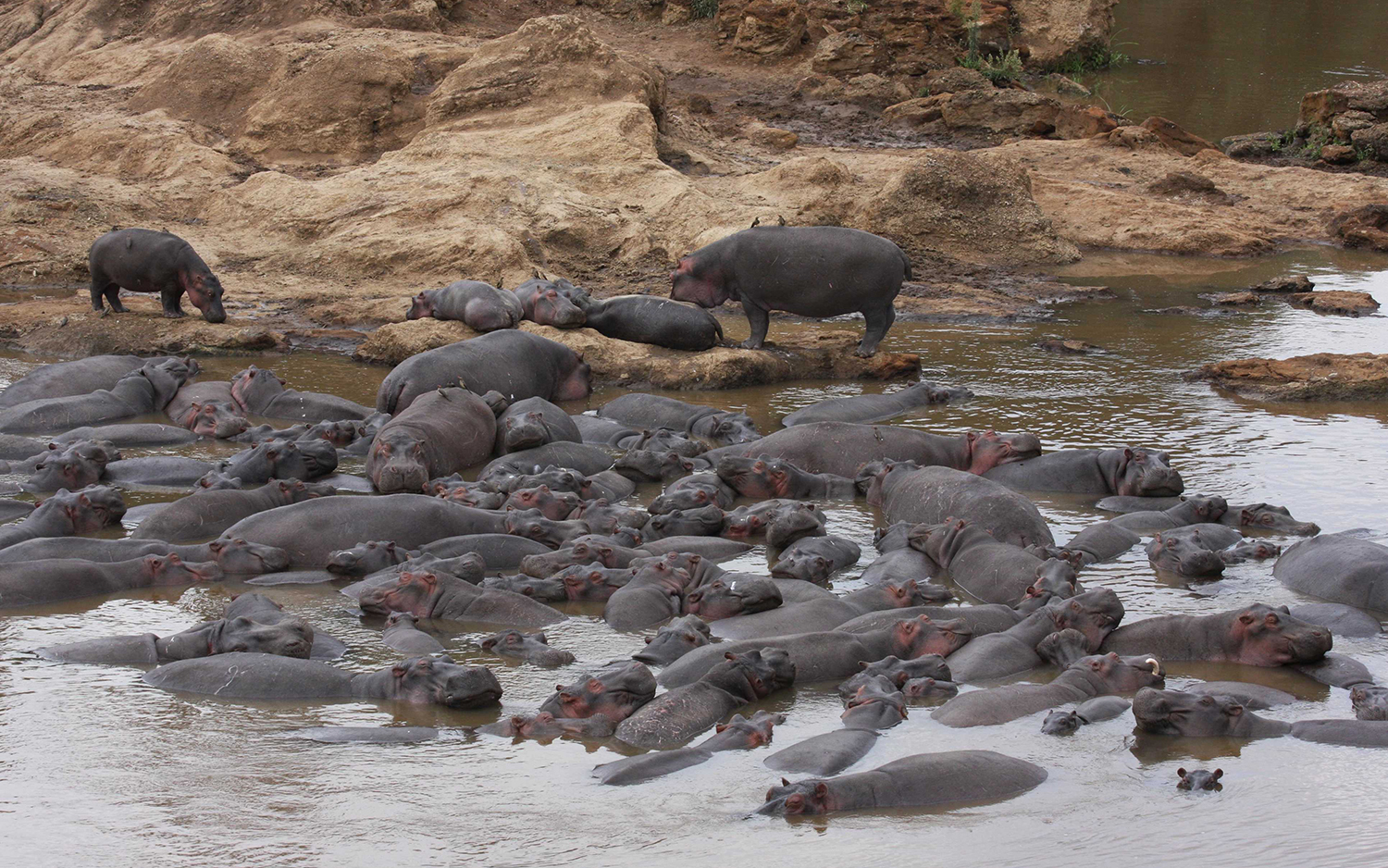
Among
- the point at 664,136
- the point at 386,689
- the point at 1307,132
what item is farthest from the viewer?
the point at 1307,132

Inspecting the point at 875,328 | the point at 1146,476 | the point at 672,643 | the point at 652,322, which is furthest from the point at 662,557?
the point at 875,328

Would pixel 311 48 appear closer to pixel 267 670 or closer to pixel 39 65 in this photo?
pixel 39 65

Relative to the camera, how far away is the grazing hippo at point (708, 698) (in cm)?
469

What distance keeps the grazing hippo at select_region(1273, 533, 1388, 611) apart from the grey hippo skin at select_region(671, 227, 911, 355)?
16.5ft

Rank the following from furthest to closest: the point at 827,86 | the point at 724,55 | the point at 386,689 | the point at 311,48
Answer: the point at 724,55 → the point at 827,86 → the point at 311,48 → the point at 386,689

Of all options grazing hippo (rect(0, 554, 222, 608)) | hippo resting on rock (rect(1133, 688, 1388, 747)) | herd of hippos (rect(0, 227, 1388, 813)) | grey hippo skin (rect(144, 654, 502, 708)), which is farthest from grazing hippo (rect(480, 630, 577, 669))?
hippo resting on rock (rect(1133, 688, 1388, 747))

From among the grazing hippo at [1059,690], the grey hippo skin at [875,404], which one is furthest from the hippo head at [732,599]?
the grey hippo skin at [875,404]

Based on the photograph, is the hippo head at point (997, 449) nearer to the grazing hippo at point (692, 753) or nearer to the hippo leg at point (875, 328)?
the hippo leg at point (875, 328)

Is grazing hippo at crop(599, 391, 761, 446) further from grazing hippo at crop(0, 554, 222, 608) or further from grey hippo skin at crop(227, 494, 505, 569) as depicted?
grazing hippo at crop(0, 554, 222, 608)

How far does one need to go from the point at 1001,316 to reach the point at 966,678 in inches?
320

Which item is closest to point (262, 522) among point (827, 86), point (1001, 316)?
point (1001, 316)

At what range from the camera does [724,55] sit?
86.1ft

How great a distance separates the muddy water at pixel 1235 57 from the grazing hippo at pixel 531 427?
18173 millimetres

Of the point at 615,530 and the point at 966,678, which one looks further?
the point at 615,530
